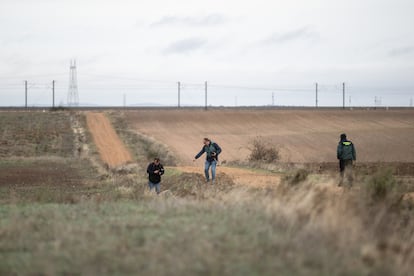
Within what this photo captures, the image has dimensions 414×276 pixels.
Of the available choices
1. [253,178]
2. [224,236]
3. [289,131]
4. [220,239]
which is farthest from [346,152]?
[289,131]

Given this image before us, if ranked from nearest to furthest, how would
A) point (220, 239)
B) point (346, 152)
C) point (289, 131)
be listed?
point (220, 239)
point (346, 152)
point (289, 131)

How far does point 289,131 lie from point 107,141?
19595mm

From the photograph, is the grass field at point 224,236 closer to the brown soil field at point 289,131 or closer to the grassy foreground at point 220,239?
the grassy foreground at point 220,239

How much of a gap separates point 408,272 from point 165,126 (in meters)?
66.6

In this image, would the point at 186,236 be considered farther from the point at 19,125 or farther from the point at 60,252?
the point at 19,125

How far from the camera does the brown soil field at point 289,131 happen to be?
50.6m

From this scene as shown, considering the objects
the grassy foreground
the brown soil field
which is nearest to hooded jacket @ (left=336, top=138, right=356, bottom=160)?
the grassy foreground

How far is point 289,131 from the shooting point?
7031 cm

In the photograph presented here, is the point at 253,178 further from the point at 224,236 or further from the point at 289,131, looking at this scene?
the point at 289,131

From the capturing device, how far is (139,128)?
239ft

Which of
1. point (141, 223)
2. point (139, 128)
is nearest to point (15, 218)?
point (141, 223)

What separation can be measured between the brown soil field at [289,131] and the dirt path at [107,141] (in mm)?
3414

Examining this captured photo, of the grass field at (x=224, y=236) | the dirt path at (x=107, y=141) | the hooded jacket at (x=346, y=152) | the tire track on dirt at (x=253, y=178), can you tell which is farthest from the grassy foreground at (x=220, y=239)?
the dirt path at (x=107, y=141)

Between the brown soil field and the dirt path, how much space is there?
3414mm
